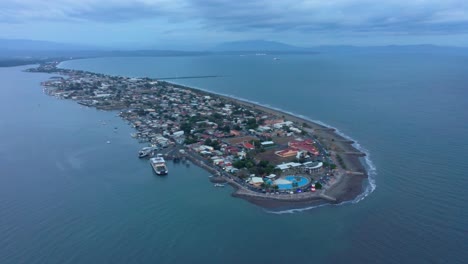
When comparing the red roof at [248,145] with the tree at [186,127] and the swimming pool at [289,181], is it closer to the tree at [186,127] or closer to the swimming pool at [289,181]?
the swimming pool at [289,181]

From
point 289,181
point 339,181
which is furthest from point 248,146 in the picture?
point 339,181

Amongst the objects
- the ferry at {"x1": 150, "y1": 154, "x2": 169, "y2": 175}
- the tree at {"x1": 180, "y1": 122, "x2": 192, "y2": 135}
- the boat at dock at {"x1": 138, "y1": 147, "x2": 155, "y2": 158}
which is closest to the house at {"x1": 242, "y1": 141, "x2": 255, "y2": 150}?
the tree at {"x1": 180, "y1": 122, "x2": 192, "y2": 135}

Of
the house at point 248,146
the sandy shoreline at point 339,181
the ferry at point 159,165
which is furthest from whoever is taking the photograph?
the house at point 248,146

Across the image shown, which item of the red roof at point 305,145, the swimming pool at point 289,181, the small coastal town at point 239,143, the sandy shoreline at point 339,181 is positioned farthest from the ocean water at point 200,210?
the red roof at point 305,145

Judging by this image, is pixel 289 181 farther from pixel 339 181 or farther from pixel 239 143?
pixel 239 143

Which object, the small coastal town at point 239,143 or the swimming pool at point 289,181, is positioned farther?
the small coastal town at point 239,143

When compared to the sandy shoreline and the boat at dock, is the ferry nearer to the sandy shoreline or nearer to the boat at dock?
the boat at dock

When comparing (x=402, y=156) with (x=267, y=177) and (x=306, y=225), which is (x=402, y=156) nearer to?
(x=267, y=177)

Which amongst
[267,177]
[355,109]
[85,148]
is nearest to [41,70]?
[85,148]
